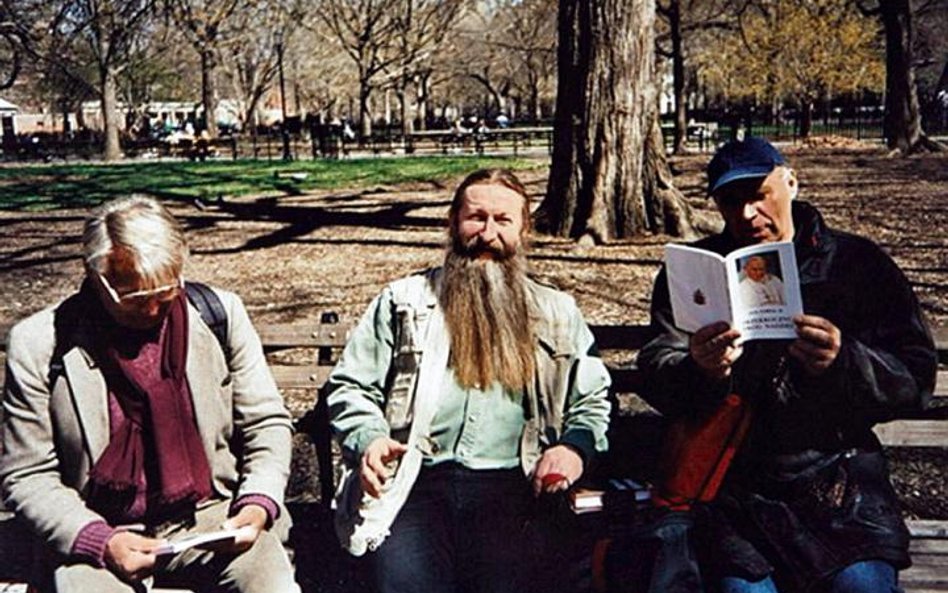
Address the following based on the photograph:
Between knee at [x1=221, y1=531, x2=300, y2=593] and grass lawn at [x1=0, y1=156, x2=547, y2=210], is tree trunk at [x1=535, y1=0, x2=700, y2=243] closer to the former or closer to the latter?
grass lawn at [x1=0, y1=156, x2=547, y2=210]

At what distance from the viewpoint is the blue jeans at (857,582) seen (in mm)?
2896

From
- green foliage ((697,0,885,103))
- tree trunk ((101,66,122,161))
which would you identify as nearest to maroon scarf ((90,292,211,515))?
green foliage ((697,0,885,103))

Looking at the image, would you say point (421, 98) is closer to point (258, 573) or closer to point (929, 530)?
point (929, 530)

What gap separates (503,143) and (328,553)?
3396cm

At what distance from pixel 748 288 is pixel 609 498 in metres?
0.89

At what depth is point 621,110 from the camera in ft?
36.3

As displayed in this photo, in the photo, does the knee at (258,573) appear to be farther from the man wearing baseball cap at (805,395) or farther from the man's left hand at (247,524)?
the man wearing baseball cap at (805,395)

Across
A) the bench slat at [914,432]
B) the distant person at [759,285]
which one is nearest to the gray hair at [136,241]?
the distant person at [759,285]

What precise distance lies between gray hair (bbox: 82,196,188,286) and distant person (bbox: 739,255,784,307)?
63.1 inches

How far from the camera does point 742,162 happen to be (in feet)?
10.5

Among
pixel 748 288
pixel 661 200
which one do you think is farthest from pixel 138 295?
pixel 661 200

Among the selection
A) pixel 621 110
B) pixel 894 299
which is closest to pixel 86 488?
pixel 894 299

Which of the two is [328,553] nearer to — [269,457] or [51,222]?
[269,457]

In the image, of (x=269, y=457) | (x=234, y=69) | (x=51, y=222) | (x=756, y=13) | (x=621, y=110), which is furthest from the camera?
(x=234, y=69)
